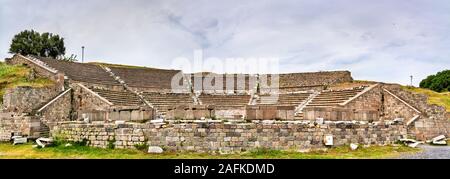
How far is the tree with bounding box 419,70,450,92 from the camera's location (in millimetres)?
60719

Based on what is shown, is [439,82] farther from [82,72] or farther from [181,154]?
[181,154]

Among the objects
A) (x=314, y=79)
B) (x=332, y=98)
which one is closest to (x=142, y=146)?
(x=332, y=98)

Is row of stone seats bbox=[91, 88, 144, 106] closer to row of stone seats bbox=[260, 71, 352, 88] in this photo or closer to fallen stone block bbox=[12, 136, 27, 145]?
fallen stone block bbox=[12, 136, 27, 145]

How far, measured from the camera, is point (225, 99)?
3700 cm

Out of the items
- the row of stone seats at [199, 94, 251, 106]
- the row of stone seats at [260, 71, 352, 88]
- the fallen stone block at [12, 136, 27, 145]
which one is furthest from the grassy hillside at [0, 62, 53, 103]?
the row of stone seats at [260, 71, 352, 88]

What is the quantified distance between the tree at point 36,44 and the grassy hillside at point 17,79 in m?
18.4

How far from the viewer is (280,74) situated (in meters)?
43.1

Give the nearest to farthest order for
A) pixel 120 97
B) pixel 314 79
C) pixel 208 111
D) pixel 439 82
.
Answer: pixel 208 111, pixel 120 97, pixel 314 79, pixel 439 82

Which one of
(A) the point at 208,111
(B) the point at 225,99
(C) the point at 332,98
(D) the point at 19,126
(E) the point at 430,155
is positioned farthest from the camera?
(B) the point at 225,99

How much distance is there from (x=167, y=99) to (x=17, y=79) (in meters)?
10.9

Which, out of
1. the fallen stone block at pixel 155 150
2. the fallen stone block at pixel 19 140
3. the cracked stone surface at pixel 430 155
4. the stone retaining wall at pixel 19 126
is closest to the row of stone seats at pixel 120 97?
the stone retaining wall at pixel 19 126

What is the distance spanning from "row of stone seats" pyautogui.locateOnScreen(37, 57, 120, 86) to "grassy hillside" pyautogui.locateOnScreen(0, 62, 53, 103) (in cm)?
163

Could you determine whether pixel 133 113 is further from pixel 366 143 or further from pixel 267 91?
pixel 267 91

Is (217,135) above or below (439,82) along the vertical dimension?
below
